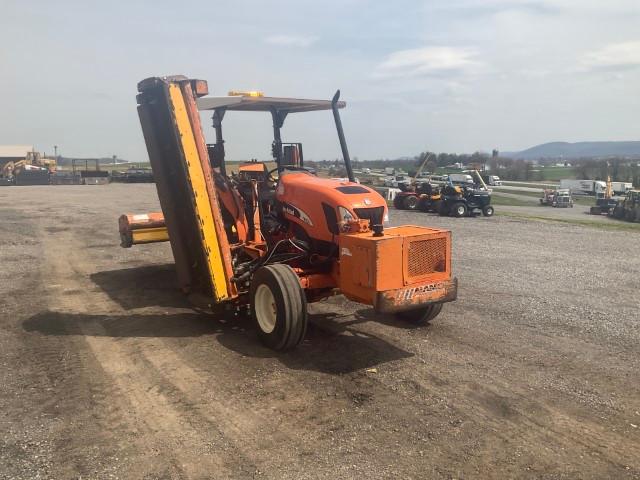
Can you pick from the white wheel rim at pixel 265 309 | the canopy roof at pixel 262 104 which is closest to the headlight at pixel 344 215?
the white wheel rim at pixel 265 309

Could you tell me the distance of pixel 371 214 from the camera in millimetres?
5637

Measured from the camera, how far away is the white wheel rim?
220 inches

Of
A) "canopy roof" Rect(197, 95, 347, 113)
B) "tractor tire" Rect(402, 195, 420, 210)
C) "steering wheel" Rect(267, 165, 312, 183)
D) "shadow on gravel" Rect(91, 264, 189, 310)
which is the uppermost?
"canopy roof" Rect(197, 95, 347, 113)

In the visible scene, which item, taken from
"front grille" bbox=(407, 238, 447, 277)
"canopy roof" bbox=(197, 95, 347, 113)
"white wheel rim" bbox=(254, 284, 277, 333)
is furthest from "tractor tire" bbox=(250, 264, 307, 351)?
"canopy roof" bbox=(197, 95, 347, 113)

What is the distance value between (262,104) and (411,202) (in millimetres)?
18419

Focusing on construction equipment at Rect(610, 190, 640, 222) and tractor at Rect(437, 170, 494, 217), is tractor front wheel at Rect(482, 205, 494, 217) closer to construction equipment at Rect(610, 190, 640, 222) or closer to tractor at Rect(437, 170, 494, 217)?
tractor at Rect(437, 170, 494, 217)

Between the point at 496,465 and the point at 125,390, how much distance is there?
2.97 m

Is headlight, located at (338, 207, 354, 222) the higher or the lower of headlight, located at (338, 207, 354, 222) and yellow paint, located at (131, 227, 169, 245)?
the higher

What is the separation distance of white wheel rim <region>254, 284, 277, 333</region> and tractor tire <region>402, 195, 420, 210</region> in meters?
19.5

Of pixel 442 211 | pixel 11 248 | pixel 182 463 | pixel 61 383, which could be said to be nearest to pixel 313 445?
pixel 182 463

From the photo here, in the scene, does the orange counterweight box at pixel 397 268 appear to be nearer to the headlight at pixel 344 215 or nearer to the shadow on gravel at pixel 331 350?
the headlight at pixel 344 215

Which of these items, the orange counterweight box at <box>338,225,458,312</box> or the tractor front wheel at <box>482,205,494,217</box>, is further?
the tractor front wheel at <box>482,205,494,217</box>

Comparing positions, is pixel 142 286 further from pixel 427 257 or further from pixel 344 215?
pixel 427 257

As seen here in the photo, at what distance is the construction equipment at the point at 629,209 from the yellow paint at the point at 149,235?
23.1m
